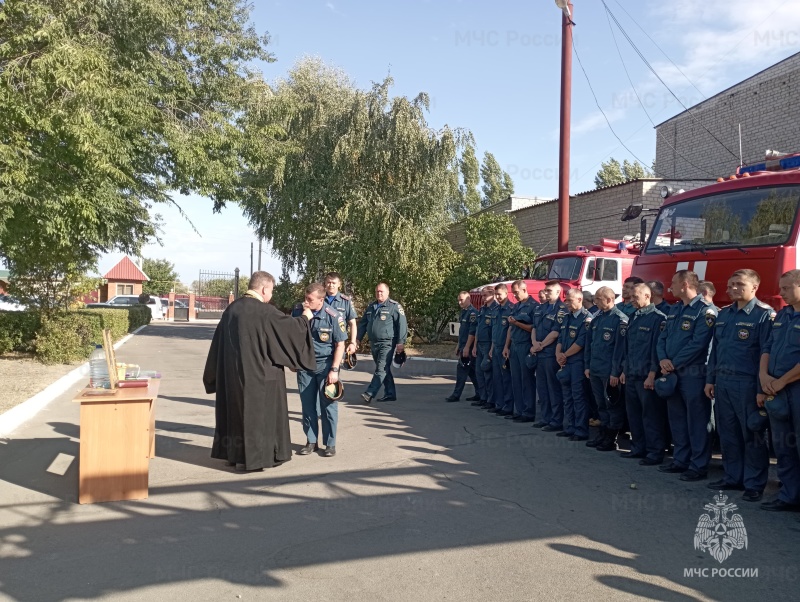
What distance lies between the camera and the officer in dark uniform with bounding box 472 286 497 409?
34.8 ft

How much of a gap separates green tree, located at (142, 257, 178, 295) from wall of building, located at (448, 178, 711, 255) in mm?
59361

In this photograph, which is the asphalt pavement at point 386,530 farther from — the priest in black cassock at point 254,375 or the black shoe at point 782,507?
the priest in black cassock at point 254,375

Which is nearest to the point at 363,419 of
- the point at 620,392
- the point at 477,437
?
the point at 477,437

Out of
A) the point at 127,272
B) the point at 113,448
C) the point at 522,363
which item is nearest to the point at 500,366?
the point at 522,363

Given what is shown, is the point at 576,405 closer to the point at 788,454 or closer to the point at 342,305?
the point at 788,454

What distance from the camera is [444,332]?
2142 centimetres

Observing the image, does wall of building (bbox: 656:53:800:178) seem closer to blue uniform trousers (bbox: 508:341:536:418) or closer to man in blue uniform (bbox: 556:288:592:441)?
blue uniform trousers (bbox: 508:341:536:418)

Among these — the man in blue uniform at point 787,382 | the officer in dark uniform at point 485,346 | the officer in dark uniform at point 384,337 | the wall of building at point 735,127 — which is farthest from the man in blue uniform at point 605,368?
the wall of building at point 735,127

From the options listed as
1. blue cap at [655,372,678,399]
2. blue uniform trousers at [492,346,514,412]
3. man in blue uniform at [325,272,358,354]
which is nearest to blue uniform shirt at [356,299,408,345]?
blue uniform trousers at [492,346,514,412]

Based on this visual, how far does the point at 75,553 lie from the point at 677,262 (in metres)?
7.07

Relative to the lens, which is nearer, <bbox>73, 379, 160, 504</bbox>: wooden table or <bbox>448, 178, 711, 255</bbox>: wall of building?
<bbox>73, 379, 160, 504</bbox>: wooden table

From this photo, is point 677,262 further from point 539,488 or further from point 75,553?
point 75,553

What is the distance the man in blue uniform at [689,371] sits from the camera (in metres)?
6.39

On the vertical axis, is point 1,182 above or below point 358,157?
below
